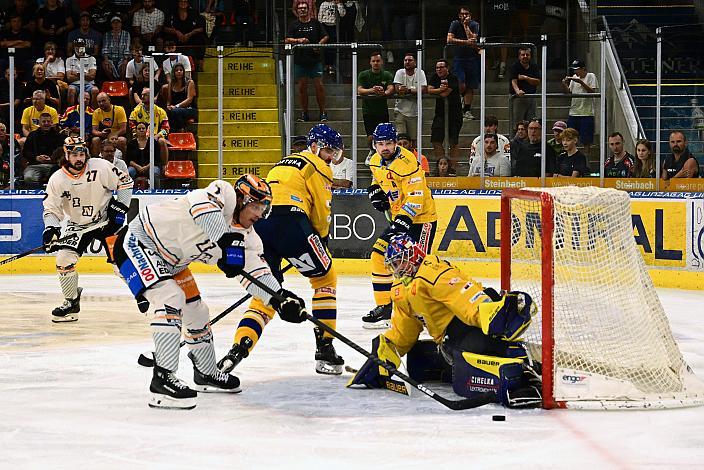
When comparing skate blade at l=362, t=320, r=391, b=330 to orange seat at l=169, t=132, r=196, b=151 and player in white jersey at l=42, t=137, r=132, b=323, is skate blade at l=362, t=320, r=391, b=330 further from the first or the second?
orange seat at l=169, t=132, r=196, b=151

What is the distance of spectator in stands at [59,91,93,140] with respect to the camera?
12.5 m

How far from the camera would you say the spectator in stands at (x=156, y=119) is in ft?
41.0

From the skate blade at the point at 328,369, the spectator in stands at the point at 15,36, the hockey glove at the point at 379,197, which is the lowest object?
the skate blade at the point at 328,369

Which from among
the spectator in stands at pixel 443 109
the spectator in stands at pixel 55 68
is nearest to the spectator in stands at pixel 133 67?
the spectator in stands at pixel 55 68

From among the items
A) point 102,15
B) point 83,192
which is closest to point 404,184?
point 83,192

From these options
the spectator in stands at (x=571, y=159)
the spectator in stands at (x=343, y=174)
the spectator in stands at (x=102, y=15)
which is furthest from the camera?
the spectator in stands at (x=102, y=15)

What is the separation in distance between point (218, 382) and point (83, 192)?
3.33 m

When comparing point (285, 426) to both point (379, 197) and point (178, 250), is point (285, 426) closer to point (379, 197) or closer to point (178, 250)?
point (178, 250)

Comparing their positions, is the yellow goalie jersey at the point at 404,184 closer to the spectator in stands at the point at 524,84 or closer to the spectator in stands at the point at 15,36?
the spectator in stands at the point at 524,84

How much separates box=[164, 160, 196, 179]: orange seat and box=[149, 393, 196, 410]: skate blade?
679 centimetres

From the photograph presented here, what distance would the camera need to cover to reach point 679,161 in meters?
11.5

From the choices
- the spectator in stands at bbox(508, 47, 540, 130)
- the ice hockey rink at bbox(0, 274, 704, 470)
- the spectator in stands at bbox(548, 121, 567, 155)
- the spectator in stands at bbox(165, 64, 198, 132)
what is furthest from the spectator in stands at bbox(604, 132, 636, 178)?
the spectator in stands at bbox(165, 64, 198, 132)

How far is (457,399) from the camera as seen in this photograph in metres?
6.18

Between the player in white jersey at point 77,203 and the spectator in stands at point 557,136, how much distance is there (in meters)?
4.46
